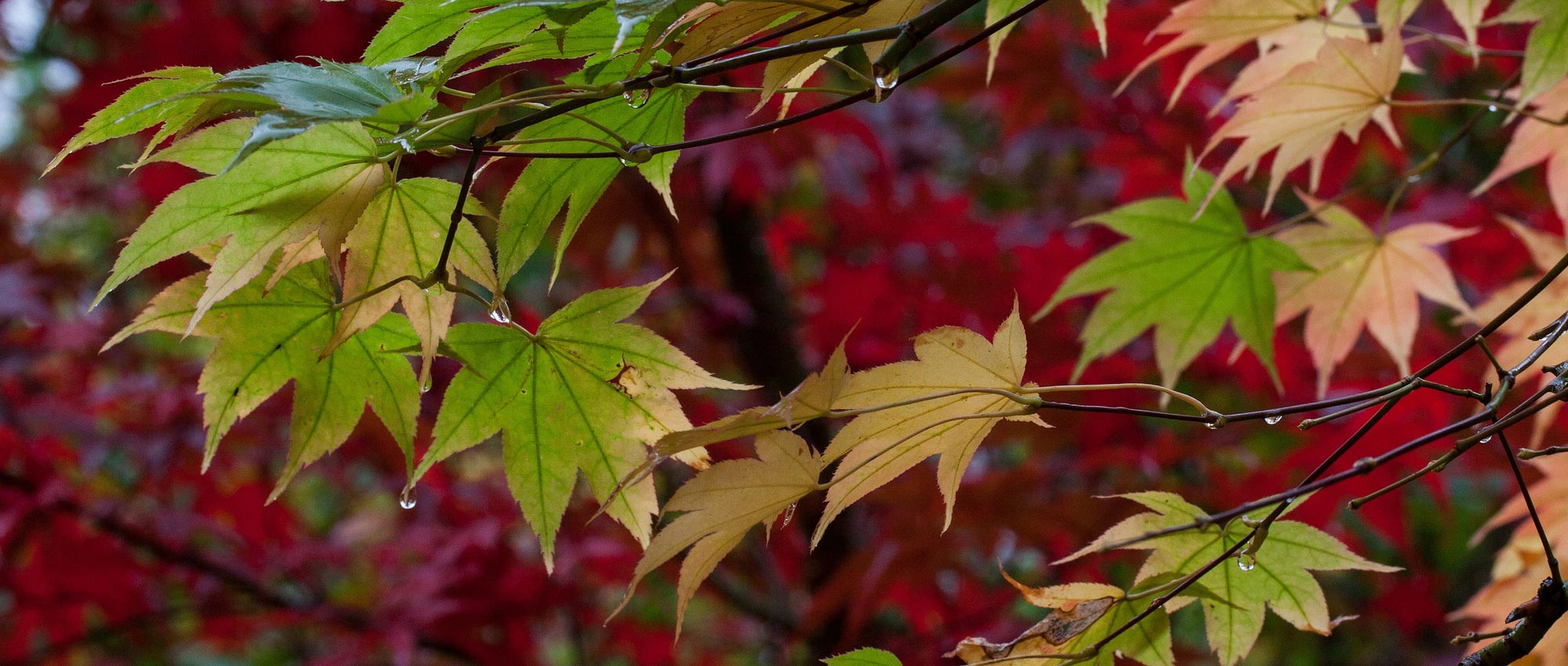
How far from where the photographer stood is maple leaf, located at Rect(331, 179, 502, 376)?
0.58 m

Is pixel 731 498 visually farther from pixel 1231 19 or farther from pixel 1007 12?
pixel 1231 19

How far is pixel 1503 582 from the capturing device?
991mm

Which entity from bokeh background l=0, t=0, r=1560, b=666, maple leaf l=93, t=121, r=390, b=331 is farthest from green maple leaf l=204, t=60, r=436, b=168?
bokeh background l=0, t=0, r=1560, b=666

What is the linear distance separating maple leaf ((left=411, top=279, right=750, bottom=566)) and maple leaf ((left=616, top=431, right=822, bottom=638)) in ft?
0.21

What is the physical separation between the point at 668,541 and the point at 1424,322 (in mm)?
1653

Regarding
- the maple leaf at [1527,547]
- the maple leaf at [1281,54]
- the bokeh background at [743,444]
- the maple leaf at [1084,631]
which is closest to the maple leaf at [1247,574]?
the maple leaf at [1084,631]

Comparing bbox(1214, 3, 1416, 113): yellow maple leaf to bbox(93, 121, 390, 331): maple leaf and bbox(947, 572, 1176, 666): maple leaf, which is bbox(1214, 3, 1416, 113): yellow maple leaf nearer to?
bbox(947, 572, 1176, 666): maple leaf

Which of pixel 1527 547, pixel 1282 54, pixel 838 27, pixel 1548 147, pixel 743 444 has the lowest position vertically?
pixel 743 444

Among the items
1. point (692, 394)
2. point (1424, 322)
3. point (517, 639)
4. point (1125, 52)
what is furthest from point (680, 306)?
point (1424, 322)

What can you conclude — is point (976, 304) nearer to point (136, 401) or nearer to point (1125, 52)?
point (1125, 52)

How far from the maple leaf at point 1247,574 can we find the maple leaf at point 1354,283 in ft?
1.64

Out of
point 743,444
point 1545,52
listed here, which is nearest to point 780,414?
point 1545,52

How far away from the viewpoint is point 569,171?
0.61 m

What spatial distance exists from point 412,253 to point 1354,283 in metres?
0.92
